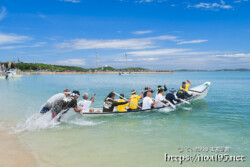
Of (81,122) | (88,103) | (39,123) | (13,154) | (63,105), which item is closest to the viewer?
(13,154)

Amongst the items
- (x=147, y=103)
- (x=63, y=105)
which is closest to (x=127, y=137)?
(x=63, y=105)

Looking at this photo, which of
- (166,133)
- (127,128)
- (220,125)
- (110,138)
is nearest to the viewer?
(110,138)

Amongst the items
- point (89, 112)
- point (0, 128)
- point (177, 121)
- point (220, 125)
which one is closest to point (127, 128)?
point (89, 112)

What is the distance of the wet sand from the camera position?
6.21 meters

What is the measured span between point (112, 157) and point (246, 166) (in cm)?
458

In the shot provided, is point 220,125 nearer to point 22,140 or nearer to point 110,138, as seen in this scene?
point 110,138

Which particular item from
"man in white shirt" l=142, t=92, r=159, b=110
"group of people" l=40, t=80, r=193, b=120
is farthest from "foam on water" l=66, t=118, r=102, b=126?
"man in white shirt" l=142, t=92, r=159, b=110

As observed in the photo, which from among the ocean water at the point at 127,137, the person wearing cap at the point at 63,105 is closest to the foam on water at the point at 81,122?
the ocean water at the point at 127,137

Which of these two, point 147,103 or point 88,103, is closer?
point 88,103

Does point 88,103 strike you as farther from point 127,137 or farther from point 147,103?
point 147,103

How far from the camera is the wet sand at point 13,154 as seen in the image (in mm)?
6211

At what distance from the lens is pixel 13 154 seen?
6953mm

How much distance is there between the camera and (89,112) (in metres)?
11.6

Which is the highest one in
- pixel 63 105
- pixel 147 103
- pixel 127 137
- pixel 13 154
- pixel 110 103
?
pixel 63 105
